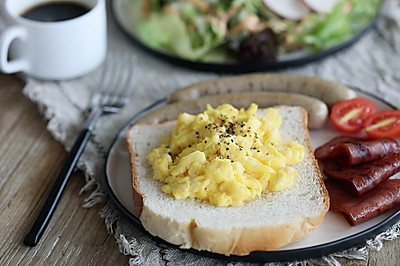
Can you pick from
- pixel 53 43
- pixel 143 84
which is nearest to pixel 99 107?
pixel 143 84

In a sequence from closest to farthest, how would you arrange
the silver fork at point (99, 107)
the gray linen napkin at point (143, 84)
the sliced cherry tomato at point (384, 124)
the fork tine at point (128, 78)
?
the silver fork at point (99, 107)
the sliced cherry tomato at point (384, 124)
the gray linen napkin at point (143, 84)
the fork tine at point (128, 78)

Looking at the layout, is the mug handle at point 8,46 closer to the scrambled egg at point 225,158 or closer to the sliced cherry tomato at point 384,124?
the scrambled egg at point 225,158

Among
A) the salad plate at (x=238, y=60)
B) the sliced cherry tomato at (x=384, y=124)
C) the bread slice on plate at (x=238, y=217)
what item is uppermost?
the sliced cherry tomato at (x=384, y=124)

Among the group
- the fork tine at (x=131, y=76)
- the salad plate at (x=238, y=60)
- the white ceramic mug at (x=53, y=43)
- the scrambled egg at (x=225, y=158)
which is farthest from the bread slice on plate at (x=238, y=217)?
the white ceramic mug at (x=53, y=43)

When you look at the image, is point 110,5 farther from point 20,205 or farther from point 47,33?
point 20,205

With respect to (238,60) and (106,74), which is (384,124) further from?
(106,74)

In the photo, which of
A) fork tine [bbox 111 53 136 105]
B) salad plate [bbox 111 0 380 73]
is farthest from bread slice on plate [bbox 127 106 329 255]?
salad plate [bbox 111 0 380 73]

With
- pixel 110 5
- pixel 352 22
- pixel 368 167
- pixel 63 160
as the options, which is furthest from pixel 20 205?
pixel 352 22
